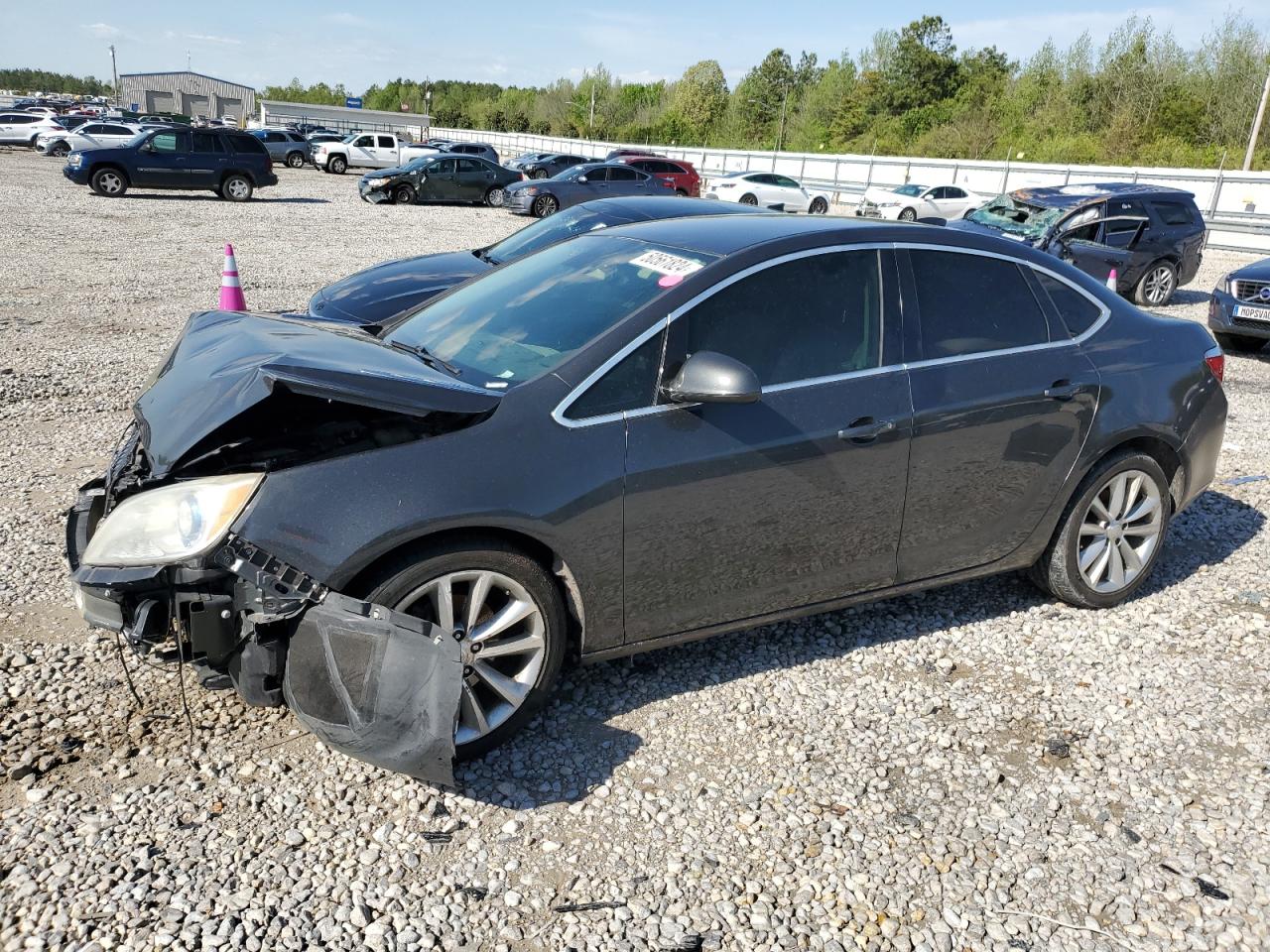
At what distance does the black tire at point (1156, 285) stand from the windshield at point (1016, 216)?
1.61 meters

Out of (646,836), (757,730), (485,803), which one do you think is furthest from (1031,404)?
(485,803)

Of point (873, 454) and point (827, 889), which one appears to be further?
point (873, 454)

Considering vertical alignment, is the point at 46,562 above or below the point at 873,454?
below

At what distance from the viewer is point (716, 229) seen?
4.15 metres

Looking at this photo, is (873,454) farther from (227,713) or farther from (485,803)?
(227,713)

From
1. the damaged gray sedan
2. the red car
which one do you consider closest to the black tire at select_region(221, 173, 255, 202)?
the red car

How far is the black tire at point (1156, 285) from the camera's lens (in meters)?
15.2

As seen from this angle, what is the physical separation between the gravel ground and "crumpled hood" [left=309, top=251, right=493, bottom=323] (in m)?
2.85

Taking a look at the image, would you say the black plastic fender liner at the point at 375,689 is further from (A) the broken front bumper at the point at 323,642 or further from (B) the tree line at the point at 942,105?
(B) the tree line at the point at 942,105

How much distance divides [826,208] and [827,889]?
3086 centimetres

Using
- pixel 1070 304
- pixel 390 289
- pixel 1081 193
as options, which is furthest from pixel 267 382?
pixel 1081 193

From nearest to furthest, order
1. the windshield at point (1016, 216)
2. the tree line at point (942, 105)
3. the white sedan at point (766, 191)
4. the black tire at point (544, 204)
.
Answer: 1. the windshield at point (1016, 216)
2. the black tire at point (544, 204)
3. the white sedan at point (766, 191)
4. the tree line at point (942, 105)

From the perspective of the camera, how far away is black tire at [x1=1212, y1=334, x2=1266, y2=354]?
11.8 metres

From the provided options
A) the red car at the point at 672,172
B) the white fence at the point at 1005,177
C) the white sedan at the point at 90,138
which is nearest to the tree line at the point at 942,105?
the white fence at the point at 1005,177
